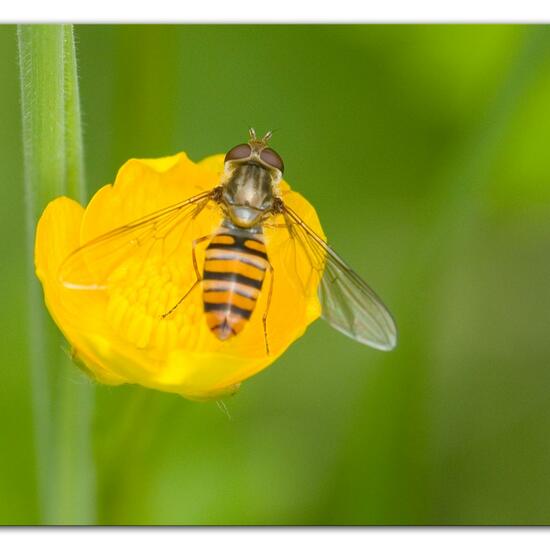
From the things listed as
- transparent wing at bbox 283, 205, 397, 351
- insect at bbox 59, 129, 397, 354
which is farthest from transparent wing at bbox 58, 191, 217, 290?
transparent wing at bbox 283, 205, 397, 351

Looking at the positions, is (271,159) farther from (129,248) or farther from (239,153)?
(129,248)

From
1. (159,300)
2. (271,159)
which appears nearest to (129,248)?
(159,300)

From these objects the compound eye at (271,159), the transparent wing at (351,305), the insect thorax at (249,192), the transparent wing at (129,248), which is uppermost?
the compound eye at (271,159)

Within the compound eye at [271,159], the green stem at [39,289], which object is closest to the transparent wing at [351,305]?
the compound eye at [271,159]

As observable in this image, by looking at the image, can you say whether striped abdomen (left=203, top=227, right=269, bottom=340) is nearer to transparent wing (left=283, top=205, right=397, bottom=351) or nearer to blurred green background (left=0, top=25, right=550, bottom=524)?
transparent wing (left=283, top=205, right=397, bottom=351)

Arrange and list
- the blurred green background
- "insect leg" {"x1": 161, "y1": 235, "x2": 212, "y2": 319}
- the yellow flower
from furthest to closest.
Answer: the blurred green background → "insect leg" {"x1": 161, "y1": 235, "x2": 212, "y2": 319} → the yellow flower

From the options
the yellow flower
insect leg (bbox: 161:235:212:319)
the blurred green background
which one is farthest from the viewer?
the blurred green background

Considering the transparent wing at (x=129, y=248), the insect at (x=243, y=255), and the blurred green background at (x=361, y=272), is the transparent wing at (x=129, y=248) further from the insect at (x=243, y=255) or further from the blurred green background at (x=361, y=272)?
the blurred green background at (x=361, y=272)

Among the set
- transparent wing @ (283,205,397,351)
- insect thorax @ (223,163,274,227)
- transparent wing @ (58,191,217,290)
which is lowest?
transparent wing @ (283,205,397,351)
